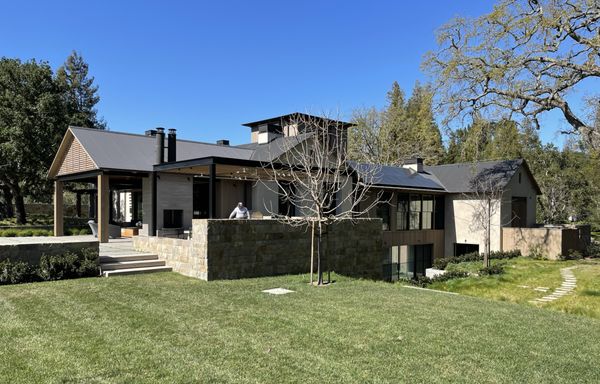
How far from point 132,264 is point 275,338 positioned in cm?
756

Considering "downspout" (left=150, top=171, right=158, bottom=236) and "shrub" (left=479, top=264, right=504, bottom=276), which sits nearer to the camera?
"downspout" (left=150, top=171, right=158, bottom=236)

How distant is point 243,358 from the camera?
18.1 feet

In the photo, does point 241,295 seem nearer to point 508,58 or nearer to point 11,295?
point 11,295

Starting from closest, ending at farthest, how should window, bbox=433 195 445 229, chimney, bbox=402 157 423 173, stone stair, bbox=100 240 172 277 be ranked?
stone stair, bbox=100 240 172 277 → window, bbox=433 195 445 229 → chimney, bbox=402 157 423 173

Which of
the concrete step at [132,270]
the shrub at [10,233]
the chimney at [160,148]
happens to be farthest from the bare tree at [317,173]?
the shrub at [10,233]

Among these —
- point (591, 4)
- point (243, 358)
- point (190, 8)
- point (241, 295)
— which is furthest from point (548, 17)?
point (243, 358)

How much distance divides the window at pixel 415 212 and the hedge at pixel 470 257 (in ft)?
10.4

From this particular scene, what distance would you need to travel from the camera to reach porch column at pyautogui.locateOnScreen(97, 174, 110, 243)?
1666 centimetres

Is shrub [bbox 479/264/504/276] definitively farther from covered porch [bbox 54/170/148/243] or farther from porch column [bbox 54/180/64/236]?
porch column [bbox 54/180/64/236]

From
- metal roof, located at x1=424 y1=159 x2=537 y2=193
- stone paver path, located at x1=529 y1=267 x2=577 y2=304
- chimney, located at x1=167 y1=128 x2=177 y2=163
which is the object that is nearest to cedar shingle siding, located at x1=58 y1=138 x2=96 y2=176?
chimney, located at x1=167 y1=128 x2=177 y2=163

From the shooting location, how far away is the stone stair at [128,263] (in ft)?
39.2

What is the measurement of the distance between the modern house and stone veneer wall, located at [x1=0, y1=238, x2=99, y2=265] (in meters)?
3.04

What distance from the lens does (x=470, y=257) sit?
2353 centimetres

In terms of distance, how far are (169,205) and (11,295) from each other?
9043 millimetres
